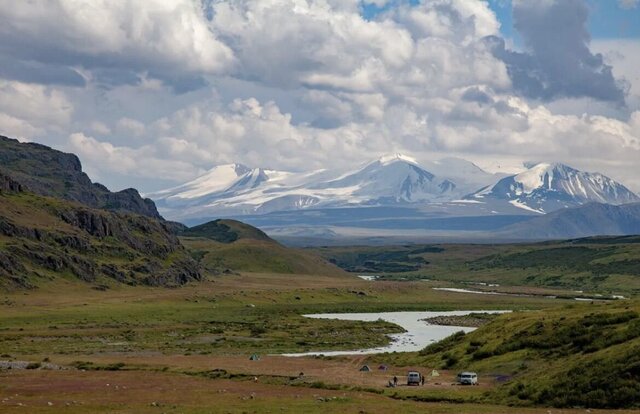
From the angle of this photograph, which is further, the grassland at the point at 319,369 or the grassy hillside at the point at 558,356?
the grassland at the point at 319,369

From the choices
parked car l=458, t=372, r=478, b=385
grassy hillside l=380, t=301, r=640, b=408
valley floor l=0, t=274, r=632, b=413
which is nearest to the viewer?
grassy hillside l=380, t=301, r=640, b=408

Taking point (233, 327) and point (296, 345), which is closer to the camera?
point (296, 345)

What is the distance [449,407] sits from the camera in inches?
2645

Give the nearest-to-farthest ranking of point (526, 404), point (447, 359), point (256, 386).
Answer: point (526, 404) < point (256, 386) < point (447, 359)

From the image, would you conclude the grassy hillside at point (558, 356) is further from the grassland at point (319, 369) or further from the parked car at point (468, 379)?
the parked car at point (468, 379)

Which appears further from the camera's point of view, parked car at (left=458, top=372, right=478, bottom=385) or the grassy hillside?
parked car at (left=458, top=372, right=478, bottom=385)

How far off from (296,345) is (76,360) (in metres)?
39.9

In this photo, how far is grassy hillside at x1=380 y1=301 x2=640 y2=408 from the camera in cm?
6538

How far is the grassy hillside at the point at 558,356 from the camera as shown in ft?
214

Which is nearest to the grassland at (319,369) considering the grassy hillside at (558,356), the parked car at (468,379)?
the grassy hillside at (558,356)

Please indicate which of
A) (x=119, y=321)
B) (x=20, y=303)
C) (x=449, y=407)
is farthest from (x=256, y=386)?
(x=20, y=303)

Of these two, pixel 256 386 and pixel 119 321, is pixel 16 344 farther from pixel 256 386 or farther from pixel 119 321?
pixel 256 386

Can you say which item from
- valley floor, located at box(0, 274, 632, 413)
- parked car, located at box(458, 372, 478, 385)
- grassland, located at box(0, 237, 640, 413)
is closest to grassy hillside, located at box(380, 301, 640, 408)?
grassland, located at box(0, 237, 640, 413)

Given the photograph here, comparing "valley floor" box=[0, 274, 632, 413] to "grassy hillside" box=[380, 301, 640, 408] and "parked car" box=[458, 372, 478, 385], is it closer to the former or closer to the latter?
"parked car" box=[458, 372, 478, 385]
